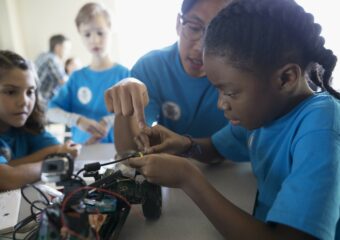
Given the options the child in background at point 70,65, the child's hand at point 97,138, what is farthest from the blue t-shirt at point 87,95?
the child in background at point 70,65

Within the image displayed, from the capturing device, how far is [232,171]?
0.96 metres

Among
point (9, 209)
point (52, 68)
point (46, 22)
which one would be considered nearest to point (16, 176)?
point (9, 209)

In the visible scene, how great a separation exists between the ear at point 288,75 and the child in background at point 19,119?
31.1 inches

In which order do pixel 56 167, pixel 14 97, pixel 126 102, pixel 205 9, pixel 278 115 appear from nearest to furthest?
pixel 56 167
pixel 278 115
pixel 126 102
pixel 205 9
pixel 14 97

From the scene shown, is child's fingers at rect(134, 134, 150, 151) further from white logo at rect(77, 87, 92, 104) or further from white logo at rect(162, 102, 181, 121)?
white logo at rect(77, 87, 92, 104)

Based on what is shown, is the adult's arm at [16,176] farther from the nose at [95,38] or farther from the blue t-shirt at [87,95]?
the nose at [95,38]

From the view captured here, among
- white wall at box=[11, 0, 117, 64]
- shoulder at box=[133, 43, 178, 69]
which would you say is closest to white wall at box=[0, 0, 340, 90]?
white wall at box=[11, 0, 117, 64]

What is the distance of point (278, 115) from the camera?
652 millimetres

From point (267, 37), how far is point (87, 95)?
1331mm

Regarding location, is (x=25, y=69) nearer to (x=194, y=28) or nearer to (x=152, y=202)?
(x=194, y=28)

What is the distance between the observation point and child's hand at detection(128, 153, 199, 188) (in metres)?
0.61

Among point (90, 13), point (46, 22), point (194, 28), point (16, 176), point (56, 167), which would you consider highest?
point (46, 22)

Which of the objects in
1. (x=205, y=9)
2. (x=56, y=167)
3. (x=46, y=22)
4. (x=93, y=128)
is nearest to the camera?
(x=56, y=167)

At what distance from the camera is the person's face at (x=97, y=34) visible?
5.71 feet
